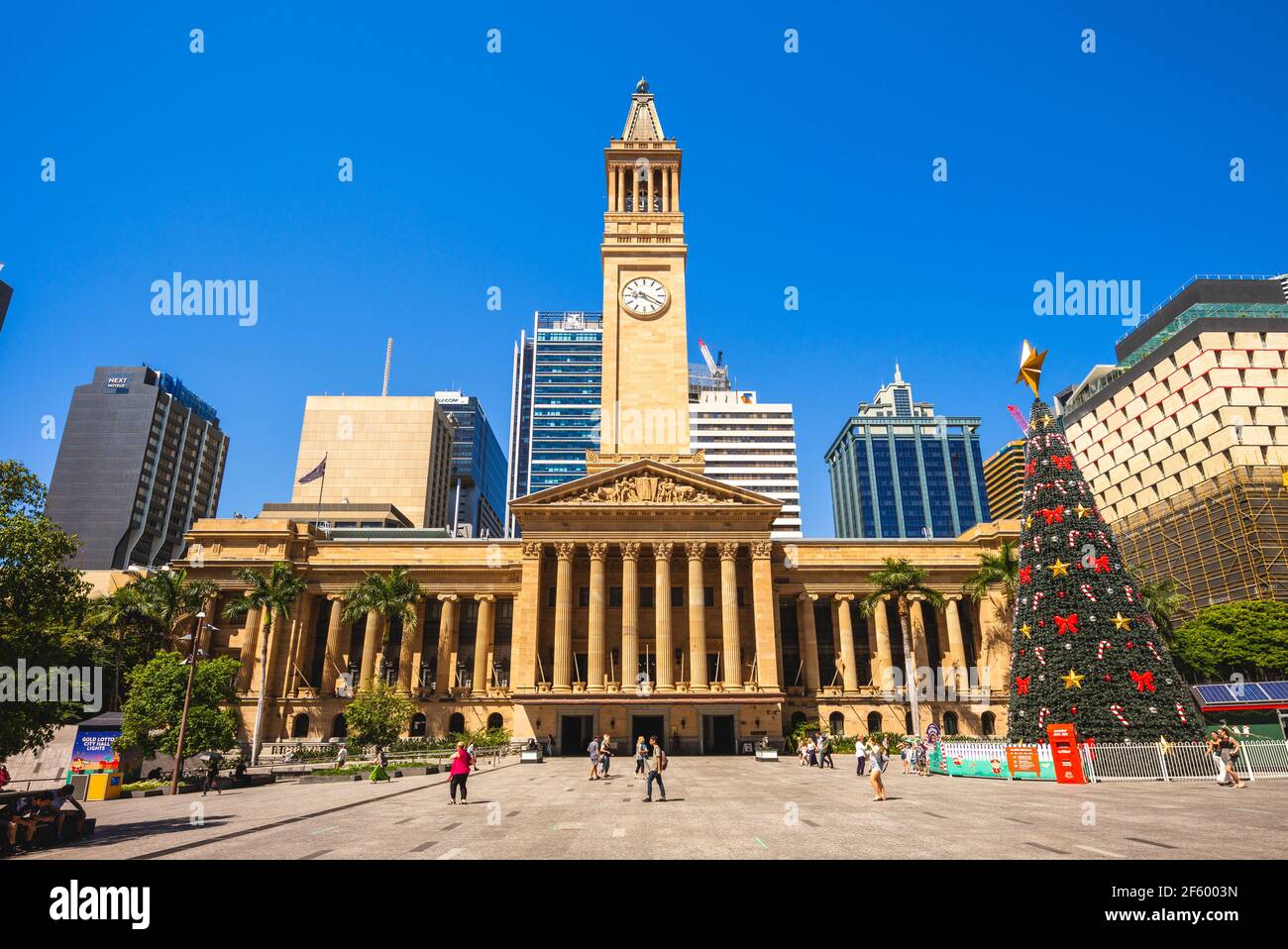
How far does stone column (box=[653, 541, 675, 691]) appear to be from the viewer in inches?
2267

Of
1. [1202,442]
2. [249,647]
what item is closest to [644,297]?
[249,647]

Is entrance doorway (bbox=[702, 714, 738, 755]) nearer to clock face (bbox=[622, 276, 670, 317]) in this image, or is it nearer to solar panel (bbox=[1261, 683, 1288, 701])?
solar panel (bbox=[1261, 683, 1288, 701])

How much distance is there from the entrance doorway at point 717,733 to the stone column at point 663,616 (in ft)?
13.1

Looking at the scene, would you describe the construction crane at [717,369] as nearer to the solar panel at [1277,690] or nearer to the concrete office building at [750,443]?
the concrete office building at [750,443]

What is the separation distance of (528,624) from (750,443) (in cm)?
8179

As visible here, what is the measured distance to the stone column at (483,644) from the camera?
63031 millimetres

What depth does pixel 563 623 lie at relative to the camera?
58.6 metres

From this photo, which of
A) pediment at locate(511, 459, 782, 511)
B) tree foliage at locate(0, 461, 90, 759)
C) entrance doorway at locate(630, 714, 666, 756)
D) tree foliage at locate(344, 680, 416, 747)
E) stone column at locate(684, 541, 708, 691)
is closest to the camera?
tree foliage at locate(0, 461, 90, 759)

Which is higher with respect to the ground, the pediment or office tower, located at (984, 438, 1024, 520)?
office tower, located at (984, 438, 1024, 520)

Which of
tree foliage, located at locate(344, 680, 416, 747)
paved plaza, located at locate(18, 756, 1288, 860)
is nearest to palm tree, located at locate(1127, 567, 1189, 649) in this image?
paved plaza, located at locate(18, 756, 1288, 860)

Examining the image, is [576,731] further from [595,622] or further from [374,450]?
[374,450]

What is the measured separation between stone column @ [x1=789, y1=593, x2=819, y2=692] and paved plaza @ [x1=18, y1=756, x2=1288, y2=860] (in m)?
31.7
